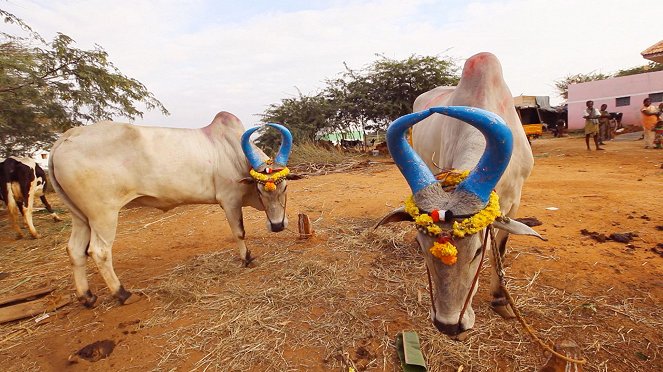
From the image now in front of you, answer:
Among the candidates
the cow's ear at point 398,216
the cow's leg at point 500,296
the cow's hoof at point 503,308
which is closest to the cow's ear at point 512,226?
the cow's ear at point 398,216

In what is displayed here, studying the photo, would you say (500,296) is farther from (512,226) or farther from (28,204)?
(28,204)

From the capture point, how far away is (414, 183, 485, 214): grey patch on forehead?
A: 1.79 metres

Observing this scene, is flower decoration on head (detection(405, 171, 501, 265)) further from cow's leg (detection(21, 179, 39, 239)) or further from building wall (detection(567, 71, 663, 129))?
building wall (detection(567, 71, 663, 129))

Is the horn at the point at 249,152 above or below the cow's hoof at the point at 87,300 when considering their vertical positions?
above

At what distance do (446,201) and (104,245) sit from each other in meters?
3.57

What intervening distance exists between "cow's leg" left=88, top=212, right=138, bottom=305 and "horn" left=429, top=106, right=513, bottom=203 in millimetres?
3506

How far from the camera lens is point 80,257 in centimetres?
373

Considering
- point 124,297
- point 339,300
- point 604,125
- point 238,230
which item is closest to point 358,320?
point 339,300

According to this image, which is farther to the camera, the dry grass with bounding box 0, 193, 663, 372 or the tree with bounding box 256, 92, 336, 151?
the tree with bounding box 256, 92, 336, 151

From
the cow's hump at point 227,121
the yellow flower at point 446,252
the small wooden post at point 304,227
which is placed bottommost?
the small wooden post at point 304,227

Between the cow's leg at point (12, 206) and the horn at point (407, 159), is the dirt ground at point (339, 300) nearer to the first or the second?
the cow's leg at point (12, 206)

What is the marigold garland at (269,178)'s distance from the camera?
4133 millimetres

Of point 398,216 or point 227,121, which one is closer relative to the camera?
point 398,216

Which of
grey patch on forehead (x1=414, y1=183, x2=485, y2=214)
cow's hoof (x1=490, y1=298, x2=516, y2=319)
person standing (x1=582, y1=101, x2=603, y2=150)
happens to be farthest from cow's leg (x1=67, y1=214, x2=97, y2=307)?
person standing (x1=582, y1=101, x2=603, y2=150)
